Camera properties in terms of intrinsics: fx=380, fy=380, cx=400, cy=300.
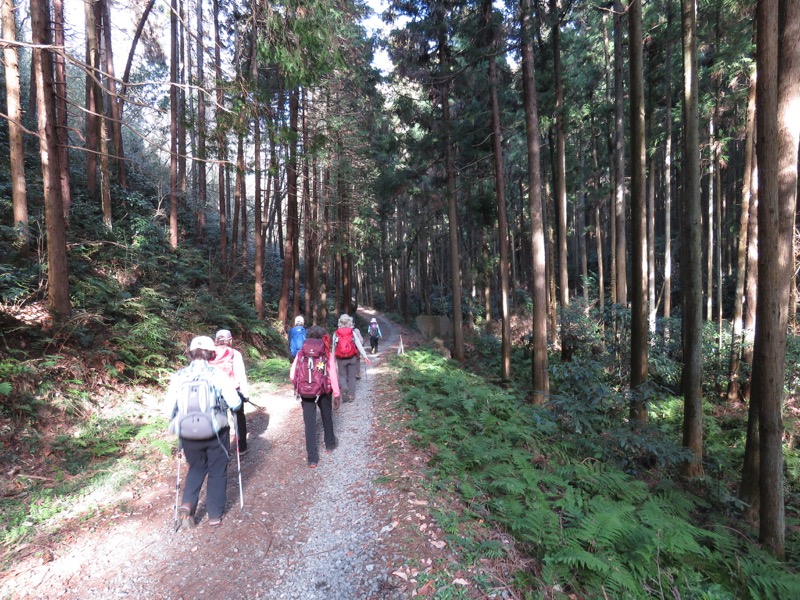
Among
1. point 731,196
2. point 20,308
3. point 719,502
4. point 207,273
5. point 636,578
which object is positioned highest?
point 731,196

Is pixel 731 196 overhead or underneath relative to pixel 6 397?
overhead

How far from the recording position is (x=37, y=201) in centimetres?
1104

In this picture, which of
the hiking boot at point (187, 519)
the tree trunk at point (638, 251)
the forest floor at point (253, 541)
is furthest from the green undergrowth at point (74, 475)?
the tree trunk at point (638, 251)

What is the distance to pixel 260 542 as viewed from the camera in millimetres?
3703

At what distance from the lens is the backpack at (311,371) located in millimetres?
5316

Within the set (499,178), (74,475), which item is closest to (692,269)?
(499,178)

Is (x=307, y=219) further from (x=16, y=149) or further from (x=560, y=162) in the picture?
(x=560, y=162)

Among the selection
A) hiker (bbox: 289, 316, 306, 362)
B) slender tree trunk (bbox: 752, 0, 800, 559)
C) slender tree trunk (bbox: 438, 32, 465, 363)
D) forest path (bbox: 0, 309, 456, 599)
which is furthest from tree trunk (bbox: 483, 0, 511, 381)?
forest path (bbox: 0, 309, 456, 599)

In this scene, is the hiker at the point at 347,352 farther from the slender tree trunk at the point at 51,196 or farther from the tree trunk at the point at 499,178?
the tree trunk at the point at 499,178

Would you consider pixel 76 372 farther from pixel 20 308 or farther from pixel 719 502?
pixel 719 502

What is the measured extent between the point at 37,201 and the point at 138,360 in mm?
7231

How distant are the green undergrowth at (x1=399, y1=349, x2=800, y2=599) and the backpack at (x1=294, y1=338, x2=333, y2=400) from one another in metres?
1.94

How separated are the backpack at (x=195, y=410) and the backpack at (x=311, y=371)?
1.63 m

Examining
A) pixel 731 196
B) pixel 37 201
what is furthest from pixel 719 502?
pixel 731 196
